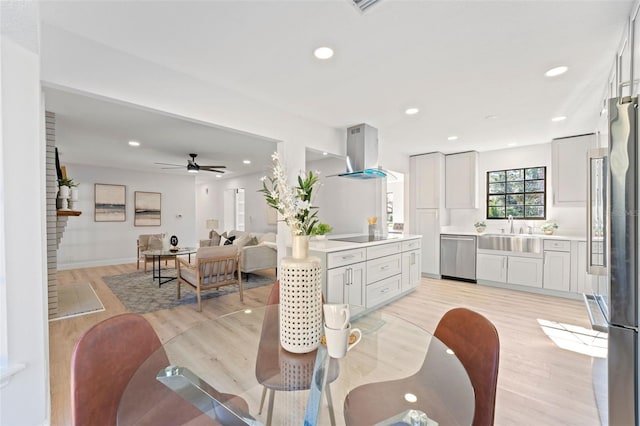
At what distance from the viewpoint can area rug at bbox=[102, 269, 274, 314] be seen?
3.83m

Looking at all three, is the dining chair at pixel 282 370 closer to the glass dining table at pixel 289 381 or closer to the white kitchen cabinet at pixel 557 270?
the glass dining table at pixel 289 381

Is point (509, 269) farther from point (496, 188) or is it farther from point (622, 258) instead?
point (622, 258)

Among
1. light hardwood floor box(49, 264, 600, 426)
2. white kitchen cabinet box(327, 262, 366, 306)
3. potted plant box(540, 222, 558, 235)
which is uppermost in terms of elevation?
potted plant box(540, 222, 558, 235)

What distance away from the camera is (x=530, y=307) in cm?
365

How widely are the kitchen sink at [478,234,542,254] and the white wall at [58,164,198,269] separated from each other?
305 inches

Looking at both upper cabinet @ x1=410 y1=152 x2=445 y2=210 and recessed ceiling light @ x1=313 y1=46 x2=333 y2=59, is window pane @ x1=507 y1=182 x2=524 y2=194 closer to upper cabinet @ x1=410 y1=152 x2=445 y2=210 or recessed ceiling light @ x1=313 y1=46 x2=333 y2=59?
upper cabinet @ x1=410 y1=152 x2=445 y2=210

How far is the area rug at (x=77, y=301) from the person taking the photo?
11.4 ft

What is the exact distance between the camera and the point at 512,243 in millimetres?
4484

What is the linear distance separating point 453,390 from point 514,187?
513 centimetres

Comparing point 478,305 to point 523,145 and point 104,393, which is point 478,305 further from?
point 104,393

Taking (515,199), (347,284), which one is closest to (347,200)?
(347,284)

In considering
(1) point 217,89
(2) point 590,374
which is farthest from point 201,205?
(2) point 590,374

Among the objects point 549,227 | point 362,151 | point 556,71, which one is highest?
point 556,71

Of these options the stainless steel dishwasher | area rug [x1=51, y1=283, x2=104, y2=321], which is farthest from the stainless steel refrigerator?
area rug [x1=51, y1=283, x2=104, y2=321]
